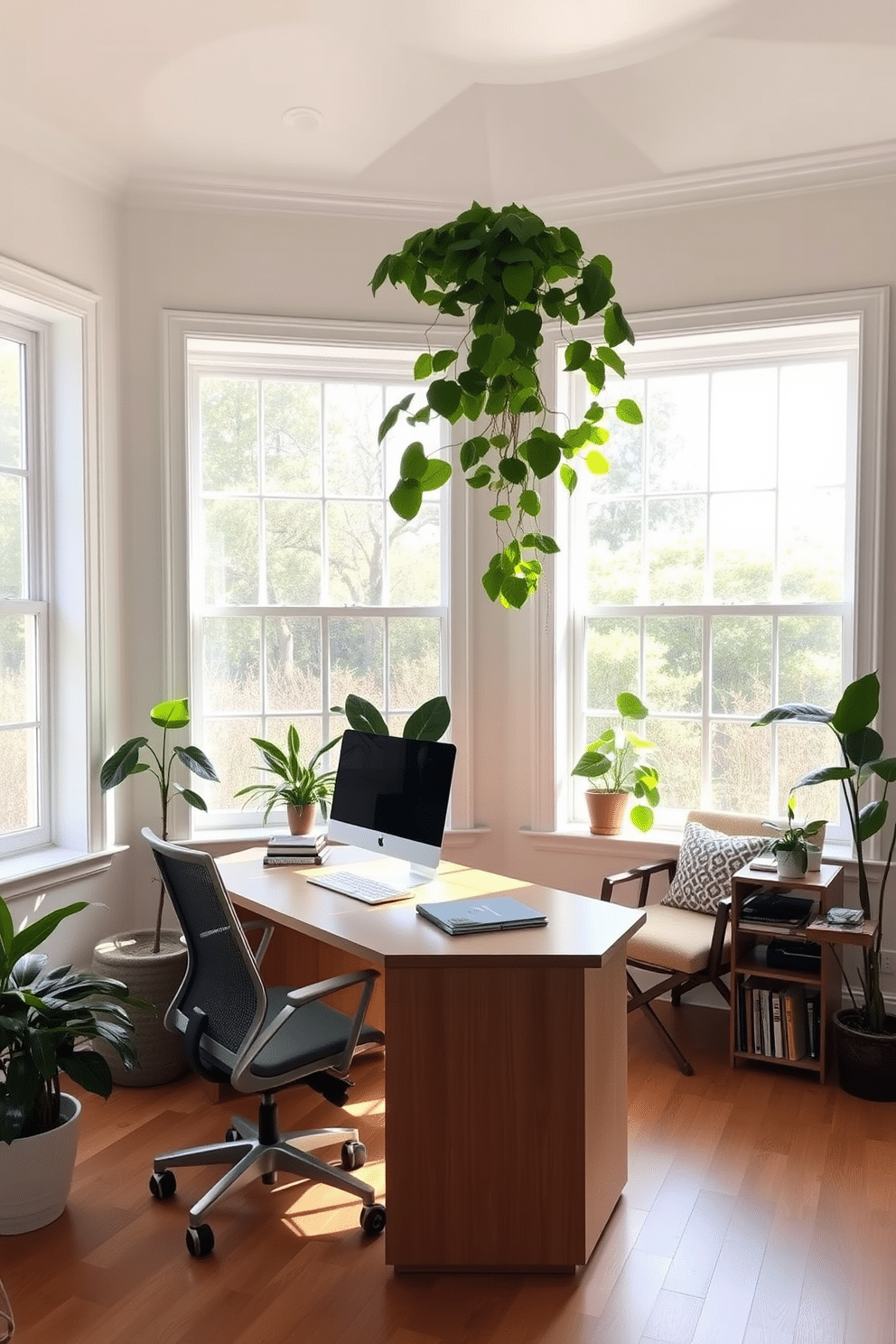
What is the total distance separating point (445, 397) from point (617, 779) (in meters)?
2.48

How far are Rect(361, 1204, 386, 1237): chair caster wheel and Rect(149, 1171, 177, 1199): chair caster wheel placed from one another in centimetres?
57

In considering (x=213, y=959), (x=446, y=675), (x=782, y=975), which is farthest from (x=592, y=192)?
(x=213, y=959)

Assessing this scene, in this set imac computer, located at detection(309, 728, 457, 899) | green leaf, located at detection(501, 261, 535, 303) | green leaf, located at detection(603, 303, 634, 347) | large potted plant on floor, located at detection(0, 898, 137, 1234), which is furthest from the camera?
imac computer, located at detection(309, 728, 457, 899)

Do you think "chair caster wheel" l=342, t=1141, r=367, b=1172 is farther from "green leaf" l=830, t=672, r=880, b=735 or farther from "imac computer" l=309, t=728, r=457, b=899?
"green leaf" l=830, t=672, r=880, b=735

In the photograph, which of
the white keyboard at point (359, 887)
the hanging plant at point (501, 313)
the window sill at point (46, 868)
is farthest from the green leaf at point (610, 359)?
the window sill at point (46, 868)

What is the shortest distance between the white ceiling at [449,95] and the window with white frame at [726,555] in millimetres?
629

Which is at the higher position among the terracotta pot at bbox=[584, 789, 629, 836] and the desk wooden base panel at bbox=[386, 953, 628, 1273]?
the terracotta pot at bbox=[584, 789, 629, 836]

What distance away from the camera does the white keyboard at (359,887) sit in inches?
123

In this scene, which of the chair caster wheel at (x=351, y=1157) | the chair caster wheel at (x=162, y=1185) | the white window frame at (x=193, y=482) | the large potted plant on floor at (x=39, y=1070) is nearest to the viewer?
the large potted plant on floor at (x=39, y=1070)

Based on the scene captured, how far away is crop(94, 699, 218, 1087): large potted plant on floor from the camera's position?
3.62 m

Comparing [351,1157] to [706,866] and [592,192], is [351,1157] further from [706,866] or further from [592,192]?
[592,192]

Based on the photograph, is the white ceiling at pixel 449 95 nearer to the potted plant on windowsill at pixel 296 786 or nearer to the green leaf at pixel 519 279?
the green leaf at pixel 519 279

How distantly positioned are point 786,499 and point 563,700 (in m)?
1.24

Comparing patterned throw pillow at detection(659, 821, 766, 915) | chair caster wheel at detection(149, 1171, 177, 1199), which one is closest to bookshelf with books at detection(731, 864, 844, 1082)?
patterned throw pillow at detection(659, 821, 766, 915)
